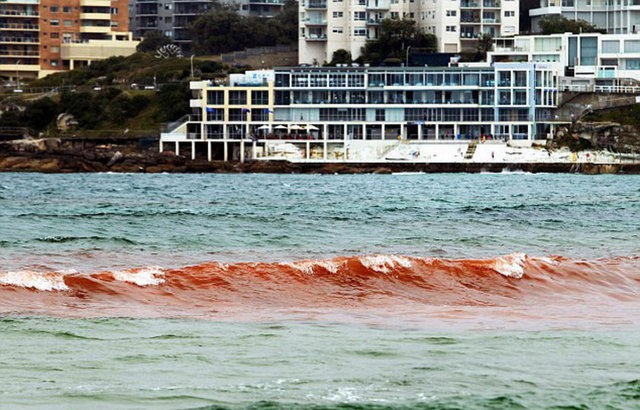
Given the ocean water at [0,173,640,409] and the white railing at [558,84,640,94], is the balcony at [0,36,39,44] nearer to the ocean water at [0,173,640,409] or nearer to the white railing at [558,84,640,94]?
the white railing at [558,84,640,94]

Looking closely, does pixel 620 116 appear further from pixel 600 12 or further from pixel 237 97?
pixel 237 97

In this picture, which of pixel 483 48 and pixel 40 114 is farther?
pixel 483 48

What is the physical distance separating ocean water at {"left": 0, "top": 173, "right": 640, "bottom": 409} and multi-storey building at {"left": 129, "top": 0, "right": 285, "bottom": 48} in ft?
377

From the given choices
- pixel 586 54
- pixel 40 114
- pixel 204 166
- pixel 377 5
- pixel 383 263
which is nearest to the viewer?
pixel 383 263

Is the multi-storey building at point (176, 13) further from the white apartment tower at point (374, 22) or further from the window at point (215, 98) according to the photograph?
the window at point (215, 98)

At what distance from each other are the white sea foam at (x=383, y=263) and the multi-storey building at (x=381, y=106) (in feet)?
282

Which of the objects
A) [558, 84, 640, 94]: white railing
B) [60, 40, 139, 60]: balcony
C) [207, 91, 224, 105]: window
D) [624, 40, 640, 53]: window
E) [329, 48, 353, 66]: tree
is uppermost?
[60, 40, 139, 60]: balcony

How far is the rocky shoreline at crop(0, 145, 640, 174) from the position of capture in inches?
4053

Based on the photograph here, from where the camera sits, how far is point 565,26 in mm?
125875

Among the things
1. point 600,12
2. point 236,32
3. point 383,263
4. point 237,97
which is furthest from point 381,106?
point 383,263

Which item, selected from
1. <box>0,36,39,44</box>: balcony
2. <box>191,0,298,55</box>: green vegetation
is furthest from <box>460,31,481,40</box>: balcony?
<box>0,36,39,44</box>: balcony

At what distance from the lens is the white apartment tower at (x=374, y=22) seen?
420 ft

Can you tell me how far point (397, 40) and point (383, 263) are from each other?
10078 centimetres

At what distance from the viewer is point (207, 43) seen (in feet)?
472
